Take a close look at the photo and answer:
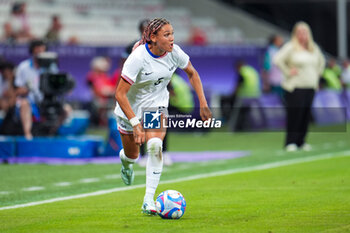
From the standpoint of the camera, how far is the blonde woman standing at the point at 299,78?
1689 cm

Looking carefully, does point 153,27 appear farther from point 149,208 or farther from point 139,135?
point 149,208

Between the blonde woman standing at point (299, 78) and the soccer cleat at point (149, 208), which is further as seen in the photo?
the blonde woman standing at point (299, 78)

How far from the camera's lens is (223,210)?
870cm

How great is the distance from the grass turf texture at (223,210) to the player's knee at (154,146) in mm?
652

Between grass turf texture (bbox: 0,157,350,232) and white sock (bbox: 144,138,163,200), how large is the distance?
288mm

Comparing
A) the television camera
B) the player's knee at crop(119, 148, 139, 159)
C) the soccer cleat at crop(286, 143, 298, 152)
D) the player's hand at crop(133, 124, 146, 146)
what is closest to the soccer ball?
the player's hand at crop(133, 124, 146, 146)

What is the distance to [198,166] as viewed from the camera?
47.0 ft

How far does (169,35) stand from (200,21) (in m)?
24.5

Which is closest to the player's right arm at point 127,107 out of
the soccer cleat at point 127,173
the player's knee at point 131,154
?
the player's knee at point 131,154

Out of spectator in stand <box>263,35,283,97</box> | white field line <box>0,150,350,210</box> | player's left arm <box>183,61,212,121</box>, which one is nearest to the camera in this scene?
player's left arm <box>183,61,212,121</box>

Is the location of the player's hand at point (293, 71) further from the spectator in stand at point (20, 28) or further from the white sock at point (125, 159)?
the spectator in stand at point (20, 28)

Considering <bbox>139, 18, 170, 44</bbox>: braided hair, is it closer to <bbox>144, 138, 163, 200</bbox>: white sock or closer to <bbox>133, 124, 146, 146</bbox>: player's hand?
<bbox>133, 124, 146, 146</bbox>: player's hand

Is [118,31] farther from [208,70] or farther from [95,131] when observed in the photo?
[95,131]

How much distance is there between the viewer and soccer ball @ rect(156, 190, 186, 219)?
8.11 meters
